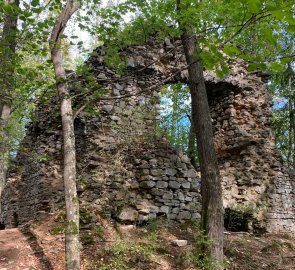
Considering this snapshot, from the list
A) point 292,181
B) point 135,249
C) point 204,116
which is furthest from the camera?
point 292,181

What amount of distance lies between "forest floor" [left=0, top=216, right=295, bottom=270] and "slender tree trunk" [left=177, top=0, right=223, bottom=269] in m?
0.29

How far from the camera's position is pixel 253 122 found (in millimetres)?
10031

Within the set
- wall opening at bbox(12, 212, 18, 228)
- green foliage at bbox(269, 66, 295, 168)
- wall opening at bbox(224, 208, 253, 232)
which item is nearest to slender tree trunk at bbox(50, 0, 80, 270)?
wall opening at bbox(224, 208, 253, 232)

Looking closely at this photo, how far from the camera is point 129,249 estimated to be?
18.9 ft

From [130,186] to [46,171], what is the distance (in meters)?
2.34

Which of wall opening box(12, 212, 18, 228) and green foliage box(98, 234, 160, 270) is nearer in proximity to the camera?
green foliage box(98, 234, 160, 270)

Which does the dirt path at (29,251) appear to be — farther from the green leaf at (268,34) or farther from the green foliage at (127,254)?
the green leaf at (268,34)

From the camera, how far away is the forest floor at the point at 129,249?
557 cm

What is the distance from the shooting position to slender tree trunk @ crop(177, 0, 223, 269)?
224 inches

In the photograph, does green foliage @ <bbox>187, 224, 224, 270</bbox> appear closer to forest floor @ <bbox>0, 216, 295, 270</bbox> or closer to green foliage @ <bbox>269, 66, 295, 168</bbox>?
forest floor @ <bbox>0, 216, 295, 270</bbox>

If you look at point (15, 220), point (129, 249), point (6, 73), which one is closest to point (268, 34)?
point (129, 249)

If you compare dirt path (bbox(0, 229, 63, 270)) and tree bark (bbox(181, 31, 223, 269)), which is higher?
tree bark (bbox(181, 31, 223, 269))

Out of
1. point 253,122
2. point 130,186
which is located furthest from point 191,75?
point 253,122

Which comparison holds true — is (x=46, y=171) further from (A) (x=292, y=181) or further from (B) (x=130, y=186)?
(A) (x=292, y=181)
